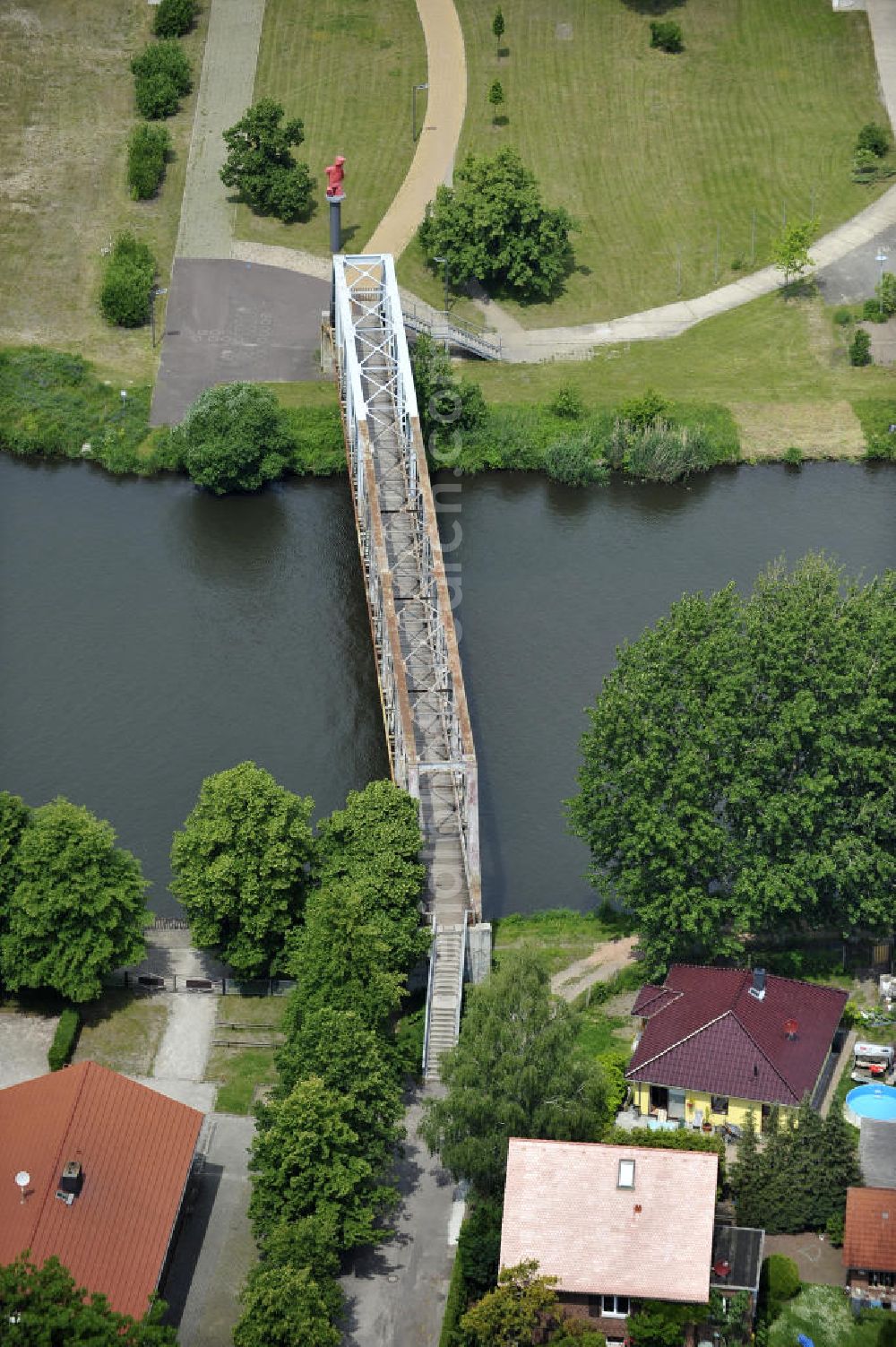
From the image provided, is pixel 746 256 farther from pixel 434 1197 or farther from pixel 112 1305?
pixel 112 1305

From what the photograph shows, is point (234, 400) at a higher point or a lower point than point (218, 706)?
higher

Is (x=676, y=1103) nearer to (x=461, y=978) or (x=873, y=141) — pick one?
(x=461, y=978)

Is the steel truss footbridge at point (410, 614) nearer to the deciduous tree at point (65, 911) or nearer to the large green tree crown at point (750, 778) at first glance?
the large green tree crown at point (750, 778)

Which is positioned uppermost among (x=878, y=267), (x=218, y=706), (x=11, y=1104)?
(x=878, y=267)

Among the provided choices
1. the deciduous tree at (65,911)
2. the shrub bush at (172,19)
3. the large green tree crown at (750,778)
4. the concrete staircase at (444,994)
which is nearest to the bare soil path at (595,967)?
the large green tree crown at (750,778)

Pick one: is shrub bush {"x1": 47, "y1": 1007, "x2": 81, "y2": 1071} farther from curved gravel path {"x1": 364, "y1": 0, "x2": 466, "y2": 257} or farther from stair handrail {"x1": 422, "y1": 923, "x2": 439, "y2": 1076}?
curved gravel path {"x1": 364, "y1": 0, "x2": 466, "y2": 257}

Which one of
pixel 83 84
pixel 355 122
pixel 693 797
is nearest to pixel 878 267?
pixel 355 122
